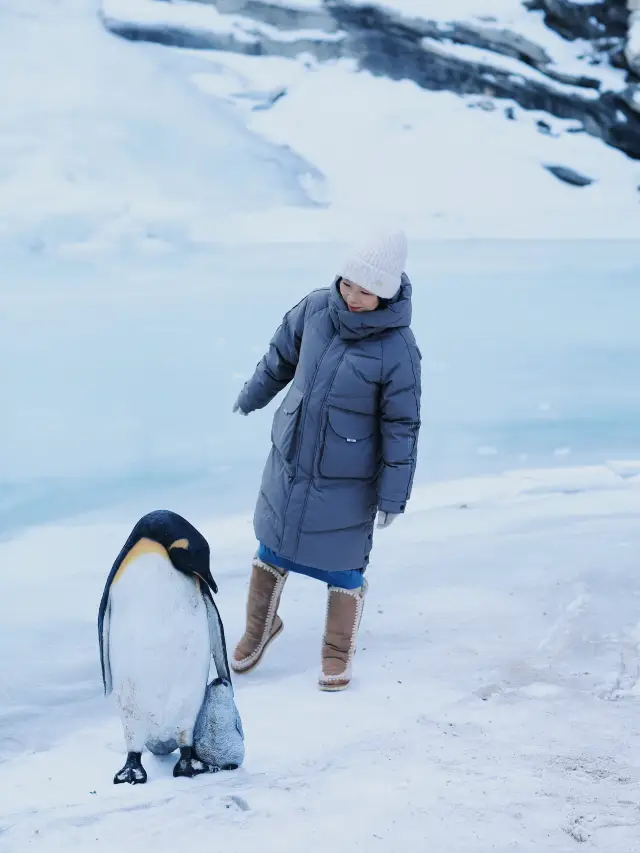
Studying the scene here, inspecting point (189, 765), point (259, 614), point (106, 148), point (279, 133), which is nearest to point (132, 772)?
point (189, 765)

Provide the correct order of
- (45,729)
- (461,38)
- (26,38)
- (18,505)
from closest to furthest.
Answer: (45,729) → (18,505) → (26,38) → (461,38)

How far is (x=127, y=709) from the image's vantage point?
55.1 inches

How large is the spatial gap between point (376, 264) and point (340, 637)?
705 mm

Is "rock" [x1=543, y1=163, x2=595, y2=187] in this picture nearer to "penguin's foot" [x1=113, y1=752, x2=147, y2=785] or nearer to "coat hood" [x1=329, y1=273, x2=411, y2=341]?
"coat hood" [x1=329, y1=273, x2=411, y2=341]

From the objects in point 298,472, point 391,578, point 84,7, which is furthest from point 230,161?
point 298,472

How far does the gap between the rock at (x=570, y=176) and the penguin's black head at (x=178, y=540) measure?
15.2 ft

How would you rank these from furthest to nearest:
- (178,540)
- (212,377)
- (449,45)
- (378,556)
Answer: (449,45), (212,377), (378,556), (178,540)

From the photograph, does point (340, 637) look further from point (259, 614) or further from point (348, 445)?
point (348, 445)

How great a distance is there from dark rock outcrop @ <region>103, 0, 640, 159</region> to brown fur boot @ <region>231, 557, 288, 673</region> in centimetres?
399

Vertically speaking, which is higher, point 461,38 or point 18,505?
point 461,38

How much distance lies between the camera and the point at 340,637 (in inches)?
71.4

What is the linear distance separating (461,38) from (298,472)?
4.84 meters

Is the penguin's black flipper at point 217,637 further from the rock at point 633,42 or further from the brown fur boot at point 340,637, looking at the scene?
the rock at point 633,42

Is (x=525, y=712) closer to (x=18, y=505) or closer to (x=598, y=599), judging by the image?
(x=598, y=599)
